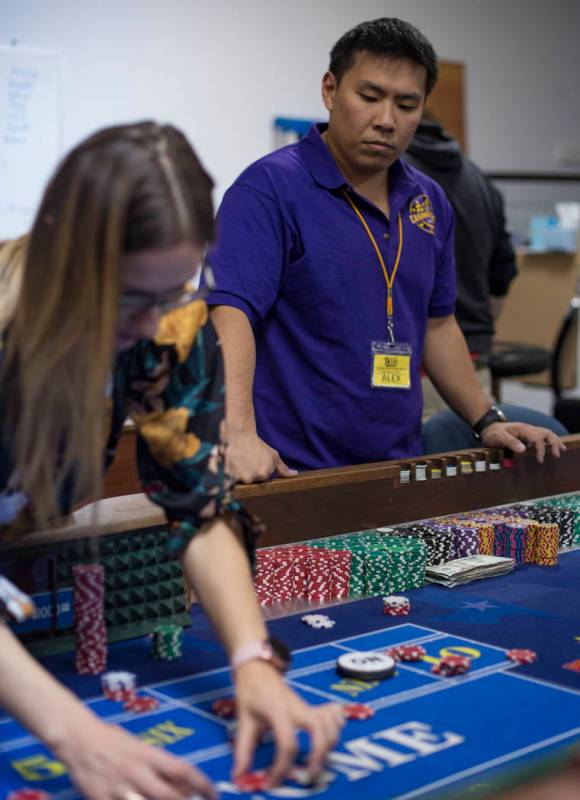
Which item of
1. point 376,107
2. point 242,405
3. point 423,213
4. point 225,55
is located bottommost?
point 242,405

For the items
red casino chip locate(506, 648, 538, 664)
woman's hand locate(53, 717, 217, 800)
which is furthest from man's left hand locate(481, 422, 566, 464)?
woman's hand locate(53, 717, 217, 800)

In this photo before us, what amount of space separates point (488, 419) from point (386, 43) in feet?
2.92

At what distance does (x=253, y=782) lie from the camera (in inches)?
44.3

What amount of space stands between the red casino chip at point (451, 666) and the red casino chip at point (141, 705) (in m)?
0.38

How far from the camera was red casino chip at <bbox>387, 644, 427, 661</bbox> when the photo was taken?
1.51 m

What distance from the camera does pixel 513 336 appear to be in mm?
6773

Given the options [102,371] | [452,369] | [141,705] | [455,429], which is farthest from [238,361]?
[102,371]

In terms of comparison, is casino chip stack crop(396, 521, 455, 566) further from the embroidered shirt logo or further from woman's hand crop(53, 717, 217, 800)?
woman's hand crop(53, 717, 217, 800)

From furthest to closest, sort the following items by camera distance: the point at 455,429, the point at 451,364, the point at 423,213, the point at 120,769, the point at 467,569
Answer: the point at 455,429
the point at 451,364
the point at 423,213
the point at 467,569
the point at 120,769

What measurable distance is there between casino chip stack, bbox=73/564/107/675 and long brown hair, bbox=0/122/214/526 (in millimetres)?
390

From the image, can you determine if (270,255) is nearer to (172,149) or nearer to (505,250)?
(172,149)

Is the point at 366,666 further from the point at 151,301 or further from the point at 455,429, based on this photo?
the point at 455,429

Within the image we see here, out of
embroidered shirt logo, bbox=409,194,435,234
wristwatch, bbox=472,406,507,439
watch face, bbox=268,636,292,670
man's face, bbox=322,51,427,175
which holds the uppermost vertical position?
man's face, bbox=322,51,427,175

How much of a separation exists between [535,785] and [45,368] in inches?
27.6
